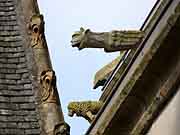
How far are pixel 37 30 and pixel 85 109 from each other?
4.33m

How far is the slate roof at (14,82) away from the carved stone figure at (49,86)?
538 mm

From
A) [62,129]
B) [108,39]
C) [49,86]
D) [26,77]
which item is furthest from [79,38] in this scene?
[26,77]

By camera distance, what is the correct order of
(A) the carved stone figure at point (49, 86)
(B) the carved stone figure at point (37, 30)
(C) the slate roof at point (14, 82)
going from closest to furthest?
(A) the carved stone figure at point (49, 86) < (C) the slate roof at point (14, 82) < (B) the carved stone figure at point (37, 30)

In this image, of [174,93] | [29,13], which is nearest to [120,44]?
[174,93]

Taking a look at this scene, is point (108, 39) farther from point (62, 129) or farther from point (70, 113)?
point (62, 129)

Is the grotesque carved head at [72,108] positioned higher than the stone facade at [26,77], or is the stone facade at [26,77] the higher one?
the grotesque carved head at [72,108]

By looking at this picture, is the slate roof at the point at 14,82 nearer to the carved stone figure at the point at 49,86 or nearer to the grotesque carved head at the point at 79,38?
the carved stone figure at the point at 49,86

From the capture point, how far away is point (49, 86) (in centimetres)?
1299

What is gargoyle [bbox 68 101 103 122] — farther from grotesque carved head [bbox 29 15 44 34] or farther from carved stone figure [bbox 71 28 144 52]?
grotesque carved head [bbox 29 15 44 34]

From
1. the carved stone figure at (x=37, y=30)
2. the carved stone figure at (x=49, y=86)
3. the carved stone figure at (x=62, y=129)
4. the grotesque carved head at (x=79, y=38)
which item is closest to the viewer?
the grotesque carved head at (x=79, y=38)

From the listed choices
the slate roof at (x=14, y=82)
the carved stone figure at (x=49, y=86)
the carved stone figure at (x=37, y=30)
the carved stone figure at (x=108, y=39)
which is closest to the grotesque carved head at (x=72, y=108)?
the carved stone figure at (x=108, y=39)

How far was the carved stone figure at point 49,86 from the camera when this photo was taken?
12.9 meters

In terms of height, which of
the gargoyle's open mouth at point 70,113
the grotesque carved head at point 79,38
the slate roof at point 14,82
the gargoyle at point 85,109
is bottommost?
the slate roof at point 14,82

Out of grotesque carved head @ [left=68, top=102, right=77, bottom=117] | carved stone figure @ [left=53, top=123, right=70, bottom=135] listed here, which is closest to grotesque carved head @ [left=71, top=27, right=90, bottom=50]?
grotesque carved head @ [left=68, top=102, right=77, bottom=117]
